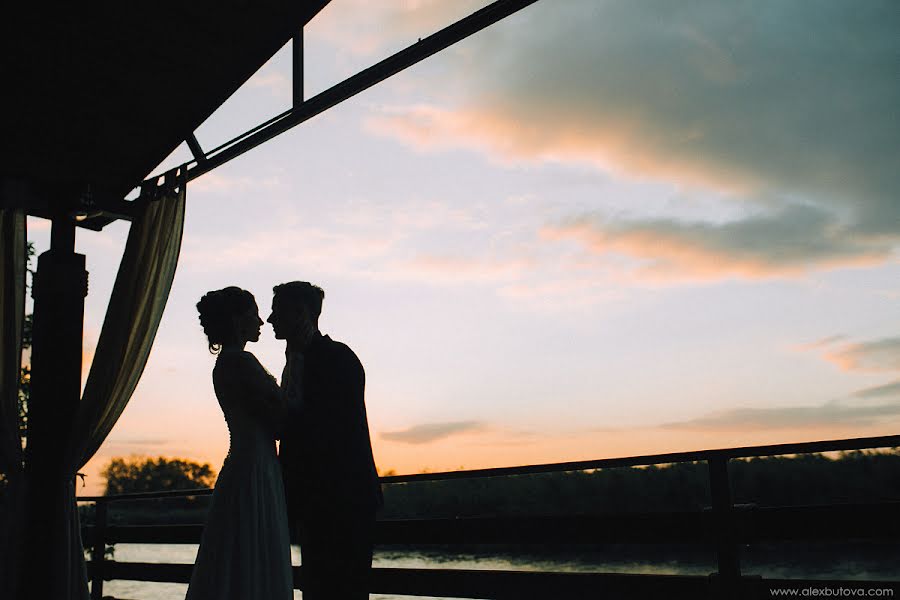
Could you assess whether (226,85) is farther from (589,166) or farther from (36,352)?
(589,166)

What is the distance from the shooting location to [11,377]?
4320mm

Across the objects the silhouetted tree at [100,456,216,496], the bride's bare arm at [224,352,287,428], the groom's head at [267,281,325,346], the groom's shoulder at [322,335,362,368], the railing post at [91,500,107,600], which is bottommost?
the silhouetted tree at [100,456,216,496]

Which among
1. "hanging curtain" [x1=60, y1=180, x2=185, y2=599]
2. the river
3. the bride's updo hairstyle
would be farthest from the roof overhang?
the river

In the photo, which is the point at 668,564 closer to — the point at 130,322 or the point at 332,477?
the point at 130,322

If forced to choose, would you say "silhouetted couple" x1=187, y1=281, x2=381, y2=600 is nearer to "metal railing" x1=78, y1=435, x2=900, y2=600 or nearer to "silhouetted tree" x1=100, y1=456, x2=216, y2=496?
"metal railing" x1=78, y1=435, x2=900, y2=600

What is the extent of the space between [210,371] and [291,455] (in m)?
0.54

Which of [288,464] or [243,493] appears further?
[243,493]

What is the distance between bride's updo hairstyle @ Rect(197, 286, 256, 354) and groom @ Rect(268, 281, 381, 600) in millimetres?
479

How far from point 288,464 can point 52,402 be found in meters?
2.40

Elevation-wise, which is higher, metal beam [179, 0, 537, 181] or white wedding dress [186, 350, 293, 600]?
metal beam [179, 0, 537, 181]

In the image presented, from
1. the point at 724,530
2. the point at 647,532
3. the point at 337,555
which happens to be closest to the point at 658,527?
the point at 647,532

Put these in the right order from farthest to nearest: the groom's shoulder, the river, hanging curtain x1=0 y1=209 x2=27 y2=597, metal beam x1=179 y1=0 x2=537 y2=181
Answer: 1. the river
2. hanging curtain x1=0 y1=209 x2=27 y2=597
3. metal beam x1=179 y1=0 x2=537 y2=181
4. the groom's shoulder

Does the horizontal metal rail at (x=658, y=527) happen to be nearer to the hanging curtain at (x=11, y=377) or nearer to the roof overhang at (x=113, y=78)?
the hanging curtain at (x=11, y=377)

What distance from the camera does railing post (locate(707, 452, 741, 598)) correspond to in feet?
8.23
